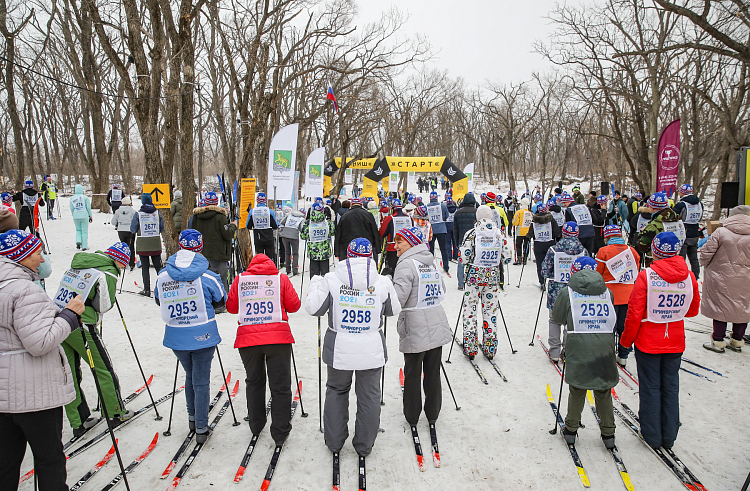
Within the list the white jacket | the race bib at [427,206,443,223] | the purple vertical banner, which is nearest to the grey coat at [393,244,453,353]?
the white jacket

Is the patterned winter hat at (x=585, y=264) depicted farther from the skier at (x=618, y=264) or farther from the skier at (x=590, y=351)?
the skier at (x=618, y=264)

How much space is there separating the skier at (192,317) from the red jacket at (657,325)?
13.0ft

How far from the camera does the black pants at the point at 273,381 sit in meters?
3.84

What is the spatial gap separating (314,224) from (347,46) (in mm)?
16460

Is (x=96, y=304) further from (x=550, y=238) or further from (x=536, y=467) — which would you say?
(x=550, y=238)

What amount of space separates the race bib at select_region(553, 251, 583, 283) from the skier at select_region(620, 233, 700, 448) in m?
1.86

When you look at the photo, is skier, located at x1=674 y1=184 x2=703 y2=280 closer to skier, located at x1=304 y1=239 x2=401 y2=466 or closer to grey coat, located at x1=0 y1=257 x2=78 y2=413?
skier, located at x1=304 y1=239 x2=401 y2=466

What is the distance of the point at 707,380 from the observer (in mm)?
5316

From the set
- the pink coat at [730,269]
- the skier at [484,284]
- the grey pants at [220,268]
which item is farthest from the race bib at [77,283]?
the pink coat at [730,269]

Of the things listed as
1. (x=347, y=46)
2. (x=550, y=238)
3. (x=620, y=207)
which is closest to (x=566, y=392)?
(x=550, y=238)

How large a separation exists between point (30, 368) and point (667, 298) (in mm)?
5139

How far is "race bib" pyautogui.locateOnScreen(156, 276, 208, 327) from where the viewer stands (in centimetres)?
395

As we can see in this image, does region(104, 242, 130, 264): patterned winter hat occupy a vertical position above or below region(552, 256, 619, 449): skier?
above

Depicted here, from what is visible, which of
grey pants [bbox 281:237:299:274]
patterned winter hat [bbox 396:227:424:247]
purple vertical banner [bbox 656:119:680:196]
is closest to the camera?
patterned winter hat [bbox 396:227:424:247]
